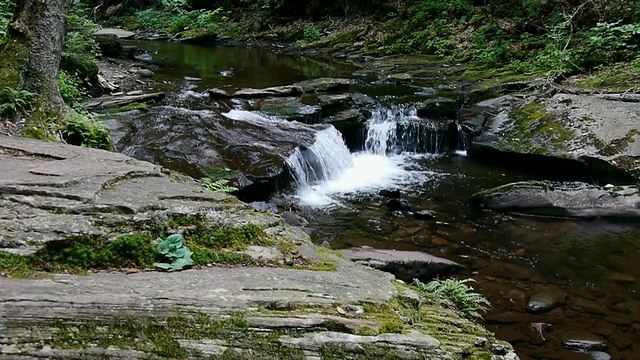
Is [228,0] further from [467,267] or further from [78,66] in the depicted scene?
[467,267]

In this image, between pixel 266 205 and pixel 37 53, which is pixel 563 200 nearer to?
pixel 266 205

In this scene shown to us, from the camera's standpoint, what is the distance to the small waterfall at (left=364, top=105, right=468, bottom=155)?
12078mm

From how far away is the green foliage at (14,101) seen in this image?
18.8 feet

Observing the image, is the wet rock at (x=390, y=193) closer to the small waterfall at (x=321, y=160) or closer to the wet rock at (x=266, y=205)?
the small waterfall at (x=321, y=160)

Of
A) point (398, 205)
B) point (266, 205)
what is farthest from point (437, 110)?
point (266, 205)

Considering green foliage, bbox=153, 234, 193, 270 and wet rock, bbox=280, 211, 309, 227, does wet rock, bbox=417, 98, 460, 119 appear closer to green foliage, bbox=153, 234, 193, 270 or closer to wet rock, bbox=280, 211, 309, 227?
wet rock, bbox=280, 211, 309, 227

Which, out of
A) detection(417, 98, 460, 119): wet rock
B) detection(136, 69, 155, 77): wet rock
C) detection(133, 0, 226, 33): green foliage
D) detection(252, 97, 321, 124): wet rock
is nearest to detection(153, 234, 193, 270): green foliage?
detection(252, 97, 321, 124): wet rock

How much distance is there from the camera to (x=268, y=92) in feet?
42.0

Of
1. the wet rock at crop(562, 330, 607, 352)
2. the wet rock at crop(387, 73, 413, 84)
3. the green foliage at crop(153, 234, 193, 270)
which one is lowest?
the wet rock at crop(562, 330, 607, 352)

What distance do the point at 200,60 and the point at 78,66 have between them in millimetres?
9523

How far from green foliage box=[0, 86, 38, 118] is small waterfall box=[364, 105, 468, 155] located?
765 cm

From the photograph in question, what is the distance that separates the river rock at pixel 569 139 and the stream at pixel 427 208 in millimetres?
459

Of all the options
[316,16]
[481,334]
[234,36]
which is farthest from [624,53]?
[234,36]

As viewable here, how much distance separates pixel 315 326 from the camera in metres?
2.42
